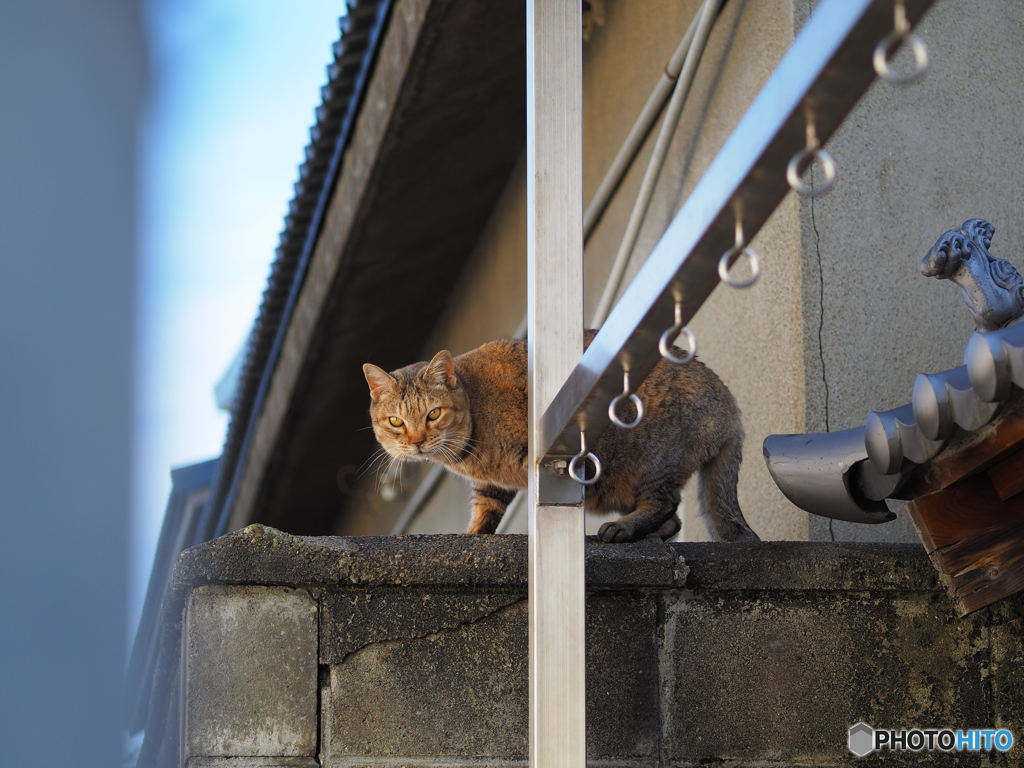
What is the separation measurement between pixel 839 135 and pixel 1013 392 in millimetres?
1897

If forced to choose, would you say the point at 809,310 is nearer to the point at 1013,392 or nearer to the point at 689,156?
the point at 689,156

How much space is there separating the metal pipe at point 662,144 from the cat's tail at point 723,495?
147 cm

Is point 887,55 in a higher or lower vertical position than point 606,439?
lower

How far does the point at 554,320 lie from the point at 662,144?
2.81 metres

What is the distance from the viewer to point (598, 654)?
7.04 ft

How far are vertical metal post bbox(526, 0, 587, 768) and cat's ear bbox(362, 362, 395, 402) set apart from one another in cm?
206

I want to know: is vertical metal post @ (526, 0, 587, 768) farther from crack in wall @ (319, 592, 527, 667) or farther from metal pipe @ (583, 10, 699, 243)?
metal pipe @ (583, 10, 699, 243)

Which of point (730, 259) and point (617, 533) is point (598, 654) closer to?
point (617, 533)

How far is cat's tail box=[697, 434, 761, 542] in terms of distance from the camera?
10.4ft

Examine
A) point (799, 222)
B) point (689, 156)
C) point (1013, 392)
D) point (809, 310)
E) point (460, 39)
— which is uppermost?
point (460, 39)

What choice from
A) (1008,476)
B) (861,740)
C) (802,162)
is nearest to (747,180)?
(802,162)

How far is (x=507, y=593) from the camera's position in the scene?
2.14 metres

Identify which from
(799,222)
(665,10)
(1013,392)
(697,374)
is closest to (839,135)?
(799,222)

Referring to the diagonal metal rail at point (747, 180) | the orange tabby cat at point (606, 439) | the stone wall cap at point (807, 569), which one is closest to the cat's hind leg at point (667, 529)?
the orange tabby cat at point (606, 439)
